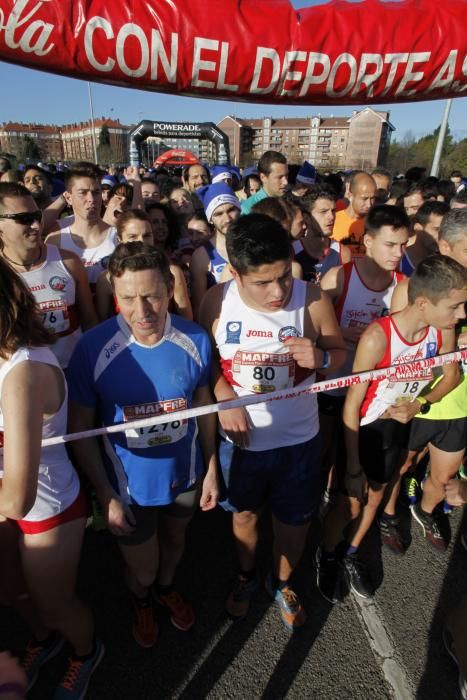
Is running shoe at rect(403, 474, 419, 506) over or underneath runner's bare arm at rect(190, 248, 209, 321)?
underneath

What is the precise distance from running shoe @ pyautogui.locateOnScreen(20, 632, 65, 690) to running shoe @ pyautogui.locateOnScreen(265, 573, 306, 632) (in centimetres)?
126

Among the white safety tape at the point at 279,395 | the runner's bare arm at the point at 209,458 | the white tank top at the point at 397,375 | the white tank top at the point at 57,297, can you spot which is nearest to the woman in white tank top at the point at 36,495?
the white safety tape at the point at 279,395

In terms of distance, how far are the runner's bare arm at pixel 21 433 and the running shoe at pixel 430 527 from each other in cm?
281

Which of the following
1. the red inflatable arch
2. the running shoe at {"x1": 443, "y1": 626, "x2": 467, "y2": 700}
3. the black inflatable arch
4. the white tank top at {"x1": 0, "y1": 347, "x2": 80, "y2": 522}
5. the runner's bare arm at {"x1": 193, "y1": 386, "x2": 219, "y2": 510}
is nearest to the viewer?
the white tank top at {"x1": 0, "y1": 347, "x2": 80, "y2": 522}

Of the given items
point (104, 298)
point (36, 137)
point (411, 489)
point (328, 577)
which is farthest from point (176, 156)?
point (36, 137)

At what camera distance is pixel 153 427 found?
1.99 metres

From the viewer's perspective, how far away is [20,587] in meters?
2.06

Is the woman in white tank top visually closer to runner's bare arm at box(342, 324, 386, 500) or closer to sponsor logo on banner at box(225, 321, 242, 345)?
sponsor logo on banner at box(225, 321, 242, 345)

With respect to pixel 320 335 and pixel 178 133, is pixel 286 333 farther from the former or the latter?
pixel 178 133

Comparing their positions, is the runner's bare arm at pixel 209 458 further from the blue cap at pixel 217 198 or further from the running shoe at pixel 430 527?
the blue cap at pixel 217 198

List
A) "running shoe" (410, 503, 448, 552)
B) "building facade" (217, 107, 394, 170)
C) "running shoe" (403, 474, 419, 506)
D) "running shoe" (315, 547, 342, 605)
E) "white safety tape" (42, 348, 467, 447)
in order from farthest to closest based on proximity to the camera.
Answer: "building facade" (217, 107, 394, 170) → "running shoe" (403, 474, 419, 506) → "running shoe" (410, 503, 448, 552) → "running shoe" (315, 547, 342, 605) → "white safety tape" (42, 348, 467, 447)

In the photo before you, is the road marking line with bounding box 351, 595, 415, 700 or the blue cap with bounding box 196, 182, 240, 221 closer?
the road marking line with bounding box 351, 595, 415, 700

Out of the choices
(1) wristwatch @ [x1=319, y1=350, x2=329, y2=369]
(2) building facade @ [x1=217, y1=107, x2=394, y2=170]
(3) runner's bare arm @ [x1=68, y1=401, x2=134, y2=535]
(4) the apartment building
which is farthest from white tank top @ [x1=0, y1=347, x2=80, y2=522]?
(4) the apartment building

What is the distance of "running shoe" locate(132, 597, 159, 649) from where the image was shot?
7.63 ft
